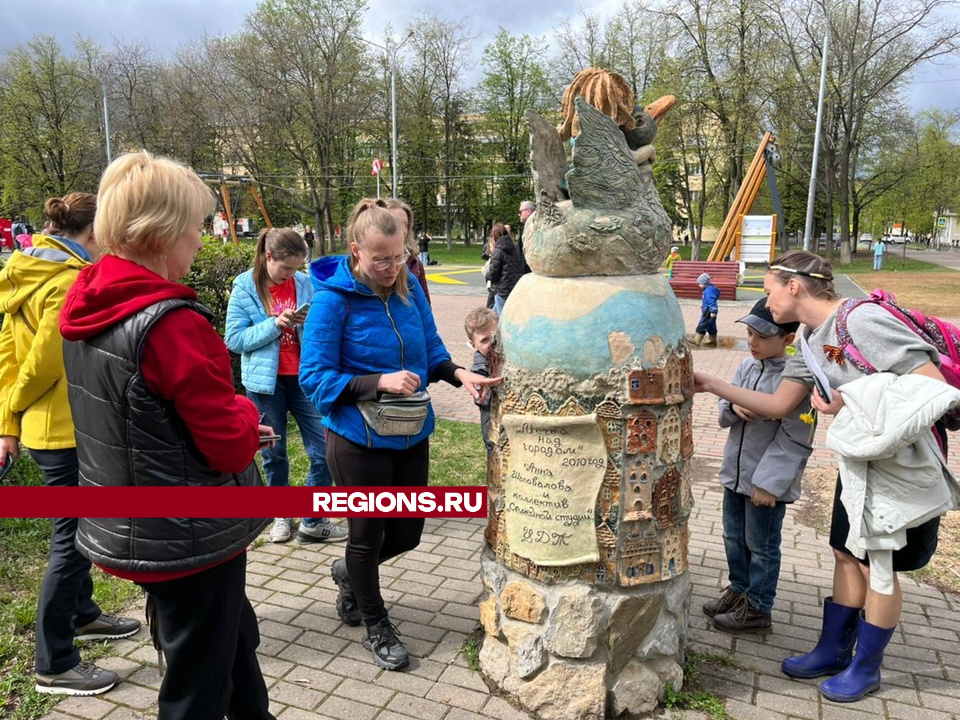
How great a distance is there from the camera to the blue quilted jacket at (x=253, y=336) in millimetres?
4148

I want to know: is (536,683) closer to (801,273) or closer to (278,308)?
(801,273)

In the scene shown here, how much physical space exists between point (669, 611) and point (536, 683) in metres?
0.59

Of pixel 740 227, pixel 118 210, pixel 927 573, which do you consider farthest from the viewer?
pixel 740 227

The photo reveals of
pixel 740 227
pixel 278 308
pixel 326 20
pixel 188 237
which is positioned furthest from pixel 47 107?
pixel 188 237

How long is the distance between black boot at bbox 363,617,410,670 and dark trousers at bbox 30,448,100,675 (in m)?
1.20

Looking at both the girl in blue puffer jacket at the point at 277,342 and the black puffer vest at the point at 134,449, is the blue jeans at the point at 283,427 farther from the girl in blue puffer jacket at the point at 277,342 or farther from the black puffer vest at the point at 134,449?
the black puffer vest at the point at 134,449

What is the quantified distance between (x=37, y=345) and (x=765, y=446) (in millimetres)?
3070

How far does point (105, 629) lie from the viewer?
326 centimetres

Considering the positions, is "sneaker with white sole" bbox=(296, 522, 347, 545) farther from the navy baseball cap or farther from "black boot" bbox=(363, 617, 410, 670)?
the navy baseball cap

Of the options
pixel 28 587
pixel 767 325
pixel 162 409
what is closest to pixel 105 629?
pixel 28 587

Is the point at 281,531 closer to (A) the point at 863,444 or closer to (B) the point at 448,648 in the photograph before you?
(B) the point at 448,648

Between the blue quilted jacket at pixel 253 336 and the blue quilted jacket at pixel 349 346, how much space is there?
4.10ft

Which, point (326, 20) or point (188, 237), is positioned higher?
point (326, 20)

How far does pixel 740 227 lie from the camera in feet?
70.2
